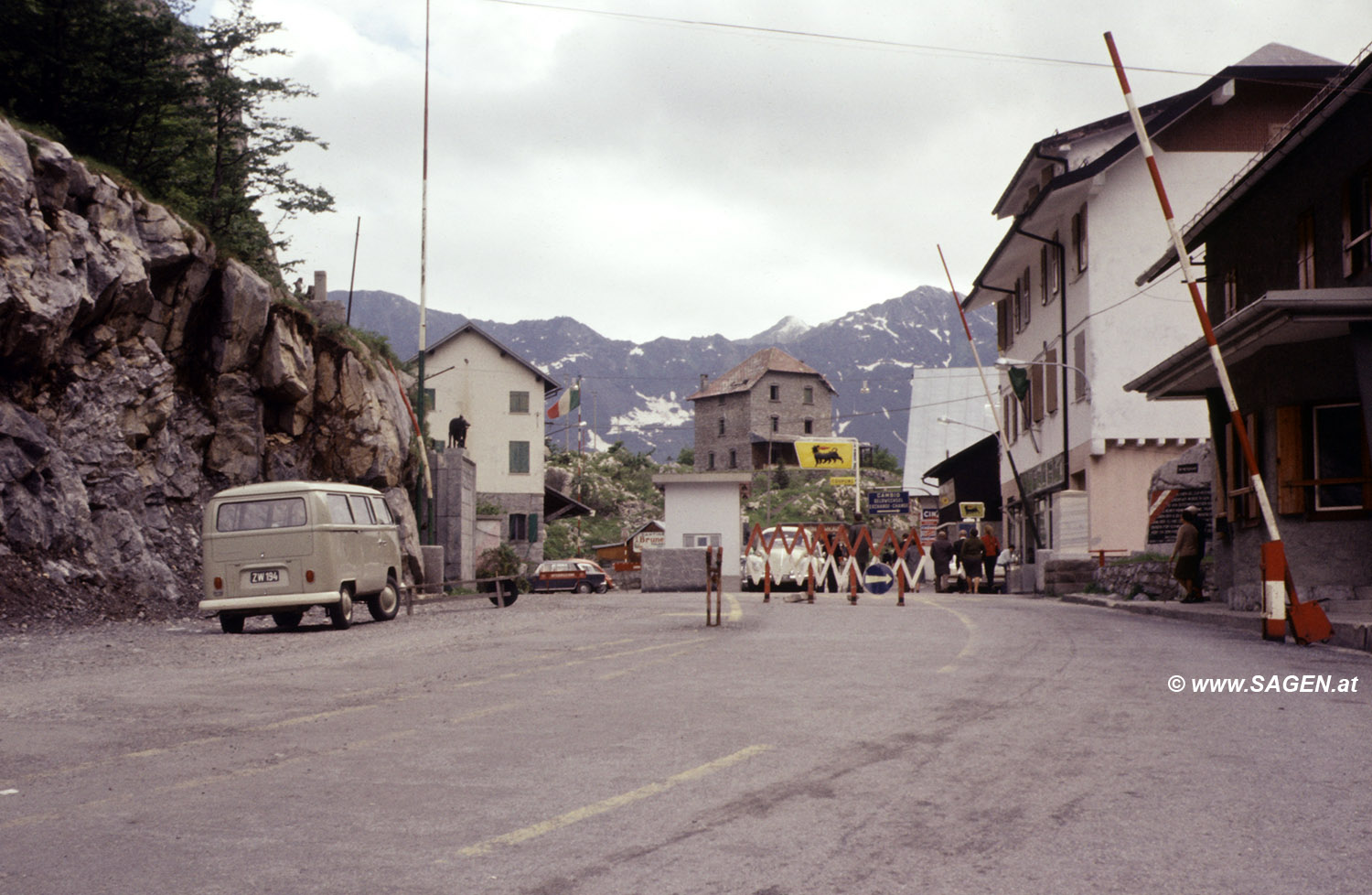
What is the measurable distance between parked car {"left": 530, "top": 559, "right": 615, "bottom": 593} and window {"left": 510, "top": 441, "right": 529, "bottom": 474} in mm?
19292

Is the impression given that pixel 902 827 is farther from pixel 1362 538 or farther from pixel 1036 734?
pixel 1362 538

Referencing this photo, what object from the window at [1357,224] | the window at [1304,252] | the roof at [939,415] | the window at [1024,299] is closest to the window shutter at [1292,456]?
the window at [1304,252]

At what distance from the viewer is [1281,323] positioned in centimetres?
1548

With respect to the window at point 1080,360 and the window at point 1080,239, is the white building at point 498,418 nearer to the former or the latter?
the window at point 1080,239

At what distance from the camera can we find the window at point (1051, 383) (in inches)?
1503

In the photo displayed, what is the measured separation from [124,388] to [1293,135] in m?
20.0

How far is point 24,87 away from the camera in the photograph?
25531 millimetres

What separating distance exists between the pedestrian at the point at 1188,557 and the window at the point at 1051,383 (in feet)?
49.6

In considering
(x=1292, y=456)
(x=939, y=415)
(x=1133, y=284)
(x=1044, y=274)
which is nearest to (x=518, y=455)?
(x=939, y=415)

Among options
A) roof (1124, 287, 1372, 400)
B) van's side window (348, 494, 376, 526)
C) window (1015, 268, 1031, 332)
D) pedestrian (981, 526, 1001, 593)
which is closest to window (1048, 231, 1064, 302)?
window (1015, 268, 1031, 332)

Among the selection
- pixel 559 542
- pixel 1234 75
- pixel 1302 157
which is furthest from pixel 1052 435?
pixel 559 542

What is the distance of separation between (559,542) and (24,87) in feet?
193

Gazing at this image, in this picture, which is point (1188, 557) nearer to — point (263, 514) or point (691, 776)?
point (263, 514)

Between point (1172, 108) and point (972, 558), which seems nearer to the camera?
point (972, 558)
